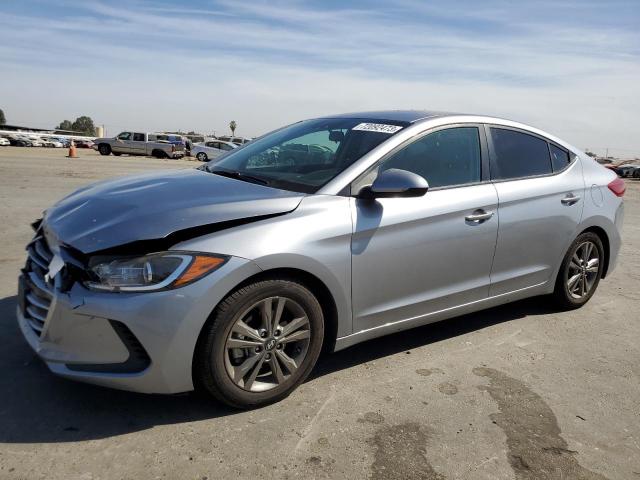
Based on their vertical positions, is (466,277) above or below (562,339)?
above

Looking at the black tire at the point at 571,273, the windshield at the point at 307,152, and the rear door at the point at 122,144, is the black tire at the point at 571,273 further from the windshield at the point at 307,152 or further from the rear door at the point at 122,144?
the rear door at the point at 122,144

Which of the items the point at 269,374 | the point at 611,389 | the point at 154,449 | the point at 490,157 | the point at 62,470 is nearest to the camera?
the point at 62,470

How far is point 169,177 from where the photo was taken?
3611 millimetres

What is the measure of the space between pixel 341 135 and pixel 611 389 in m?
2.38

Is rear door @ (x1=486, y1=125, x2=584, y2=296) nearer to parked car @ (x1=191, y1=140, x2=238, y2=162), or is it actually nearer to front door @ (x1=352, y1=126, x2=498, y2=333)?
front door @ (x1=352, y1=126, x2=498, y2=333)

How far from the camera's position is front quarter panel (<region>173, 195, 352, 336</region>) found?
274 cm

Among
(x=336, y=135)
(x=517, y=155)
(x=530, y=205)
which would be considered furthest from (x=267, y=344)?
(x=517, y=155)

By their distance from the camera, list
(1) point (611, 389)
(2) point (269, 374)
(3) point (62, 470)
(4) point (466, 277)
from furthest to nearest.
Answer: (4) point (466, 277)
(1) point (611, 389)
(2) point (269, 374)
(3) point (62, 470)

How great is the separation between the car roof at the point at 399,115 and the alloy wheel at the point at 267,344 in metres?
1.61

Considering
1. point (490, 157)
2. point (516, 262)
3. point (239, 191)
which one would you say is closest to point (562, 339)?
point (516, 262)

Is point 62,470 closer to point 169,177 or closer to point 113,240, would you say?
point 113,240

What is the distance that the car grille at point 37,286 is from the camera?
9.02 ft

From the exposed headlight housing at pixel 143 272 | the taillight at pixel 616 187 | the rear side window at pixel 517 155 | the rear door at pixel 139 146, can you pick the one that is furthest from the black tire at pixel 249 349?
the rear door at pixel 139 146

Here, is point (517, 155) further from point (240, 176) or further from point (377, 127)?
point (240, 176)
